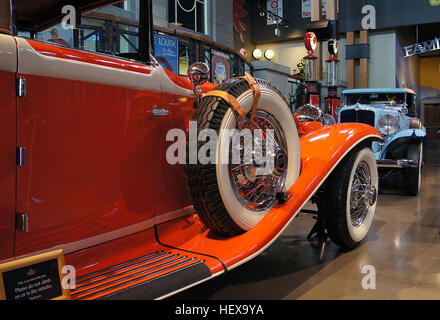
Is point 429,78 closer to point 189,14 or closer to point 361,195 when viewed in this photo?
point 189,14

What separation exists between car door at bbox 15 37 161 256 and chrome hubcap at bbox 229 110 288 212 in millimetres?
540

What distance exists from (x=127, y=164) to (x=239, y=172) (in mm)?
699

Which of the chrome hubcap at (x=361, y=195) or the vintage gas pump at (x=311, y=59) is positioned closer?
the chrome hubcap at (x=361, y=195)

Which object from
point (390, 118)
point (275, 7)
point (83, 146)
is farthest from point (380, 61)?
point (83, 146)

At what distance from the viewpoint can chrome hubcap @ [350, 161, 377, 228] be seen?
305cm

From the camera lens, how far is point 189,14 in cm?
1439

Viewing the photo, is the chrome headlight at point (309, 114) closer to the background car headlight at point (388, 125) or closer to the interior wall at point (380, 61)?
the background car headlight at point (388, 125)

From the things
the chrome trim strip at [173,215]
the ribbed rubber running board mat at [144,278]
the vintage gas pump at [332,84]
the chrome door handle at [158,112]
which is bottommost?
the ribbed rubber running board mat at [144,278]

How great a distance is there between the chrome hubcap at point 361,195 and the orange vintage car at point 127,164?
28 cm

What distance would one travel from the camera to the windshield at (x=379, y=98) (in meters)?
7.24

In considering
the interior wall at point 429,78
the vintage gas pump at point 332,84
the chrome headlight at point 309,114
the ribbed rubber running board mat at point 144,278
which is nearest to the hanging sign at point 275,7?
the interior wall at point 429,78

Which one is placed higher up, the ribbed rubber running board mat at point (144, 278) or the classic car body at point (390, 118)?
the classic car body at point (390, 118)

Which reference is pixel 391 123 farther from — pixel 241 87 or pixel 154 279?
pixel 154 279
